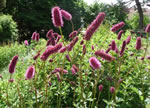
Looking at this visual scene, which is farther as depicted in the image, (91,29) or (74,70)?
(74,70)

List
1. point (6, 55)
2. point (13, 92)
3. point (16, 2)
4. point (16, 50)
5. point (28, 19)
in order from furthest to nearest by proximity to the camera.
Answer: point (16, 2) < point (28, 19) < point (16, 50) < point (6, 55) < point (13, 92)

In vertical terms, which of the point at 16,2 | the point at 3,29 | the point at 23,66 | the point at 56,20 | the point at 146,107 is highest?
the point at 16,2

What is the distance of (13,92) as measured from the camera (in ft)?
7.97

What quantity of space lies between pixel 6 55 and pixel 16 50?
0.78 m

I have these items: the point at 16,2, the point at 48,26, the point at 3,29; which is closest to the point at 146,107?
the point at 3,29

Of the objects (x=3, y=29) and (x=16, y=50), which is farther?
(x=3, y=29)

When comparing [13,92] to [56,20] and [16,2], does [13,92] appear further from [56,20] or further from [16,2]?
[16,2]

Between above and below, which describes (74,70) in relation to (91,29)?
below

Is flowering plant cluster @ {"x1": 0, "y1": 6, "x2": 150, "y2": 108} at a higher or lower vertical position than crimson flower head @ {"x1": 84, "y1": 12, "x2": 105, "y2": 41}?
lower

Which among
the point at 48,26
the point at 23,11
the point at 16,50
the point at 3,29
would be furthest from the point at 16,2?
the point at 16,50

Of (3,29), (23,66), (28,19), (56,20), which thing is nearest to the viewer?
(56,20)

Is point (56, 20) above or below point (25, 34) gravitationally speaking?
below

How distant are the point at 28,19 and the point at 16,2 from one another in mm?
3572

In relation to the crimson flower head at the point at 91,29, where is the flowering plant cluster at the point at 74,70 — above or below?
below
